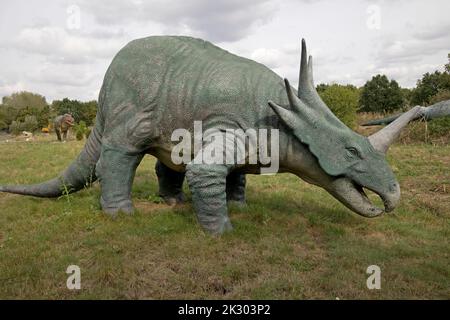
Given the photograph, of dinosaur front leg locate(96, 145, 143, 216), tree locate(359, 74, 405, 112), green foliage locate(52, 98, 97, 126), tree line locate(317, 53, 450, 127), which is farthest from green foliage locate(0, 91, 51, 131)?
dinosaur front leg locate(96, 145, 143, 216)

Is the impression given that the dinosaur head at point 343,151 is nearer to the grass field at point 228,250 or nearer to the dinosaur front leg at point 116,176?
the grass field at point 228,250

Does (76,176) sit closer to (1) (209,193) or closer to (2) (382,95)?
(1) (209,193)

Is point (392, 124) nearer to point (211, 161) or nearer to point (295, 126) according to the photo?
point (295, 126)

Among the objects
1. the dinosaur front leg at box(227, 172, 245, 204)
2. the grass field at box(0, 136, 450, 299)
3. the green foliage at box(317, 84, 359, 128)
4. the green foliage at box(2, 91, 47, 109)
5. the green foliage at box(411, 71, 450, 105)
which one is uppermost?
the green foliage at box(2, 91, 47, 109)

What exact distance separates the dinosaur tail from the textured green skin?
0.23 meters

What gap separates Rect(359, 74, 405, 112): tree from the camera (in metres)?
25.9

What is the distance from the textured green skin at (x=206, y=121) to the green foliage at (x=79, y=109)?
95.6 feet

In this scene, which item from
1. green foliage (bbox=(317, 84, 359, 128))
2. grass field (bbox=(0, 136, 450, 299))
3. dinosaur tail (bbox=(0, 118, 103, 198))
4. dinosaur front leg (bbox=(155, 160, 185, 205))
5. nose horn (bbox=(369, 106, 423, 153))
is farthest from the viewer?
green foliage (bbox=(317, 84, 359, 128))

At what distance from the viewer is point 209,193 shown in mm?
3559

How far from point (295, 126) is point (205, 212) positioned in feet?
3.48

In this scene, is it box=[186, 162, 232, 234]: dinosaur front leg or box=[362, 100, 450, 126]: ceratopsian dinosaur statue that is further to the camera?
box=[186, 162, 232, 234]: dinosaur front leg

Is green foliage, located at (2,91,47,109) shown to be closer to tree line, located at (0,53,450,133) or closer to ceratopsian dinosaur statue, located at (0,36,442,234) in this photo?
tree line, located at (0,53,450,133)

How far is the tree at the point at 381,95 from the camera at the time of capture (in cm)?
2588

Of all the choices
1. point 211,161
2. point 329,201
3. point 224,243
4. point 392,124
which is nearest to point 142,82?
point 211,161
